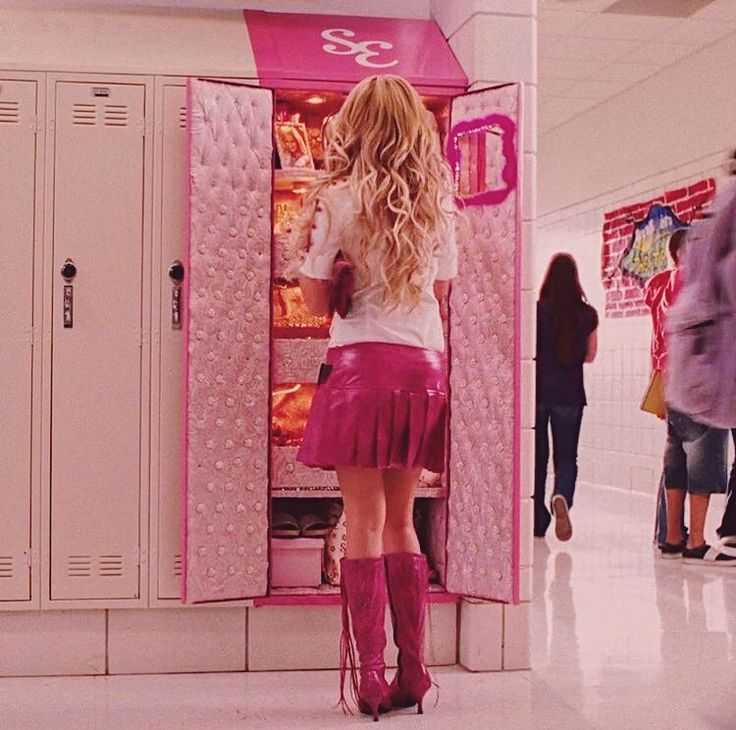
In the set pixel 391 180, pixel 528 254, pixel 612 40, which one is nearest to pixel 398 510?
pixel 391 180

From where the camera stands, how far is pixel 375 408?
3.14 meters

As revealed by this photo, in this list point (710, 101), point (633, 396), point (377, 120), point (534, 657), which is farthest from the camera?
point (633, 396)

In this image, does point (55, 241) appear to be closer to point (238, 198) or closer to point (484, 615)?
point (238, 198)

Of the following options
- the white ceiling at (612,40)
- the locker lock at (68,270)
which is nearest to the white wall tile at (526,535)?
the locker lock at (68,270)

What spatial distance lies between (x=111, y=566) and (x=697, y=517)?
3.52 metres

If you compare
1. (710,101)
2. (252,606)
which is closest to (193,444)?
(252,606)

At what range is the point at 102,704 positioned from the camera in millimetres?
3344

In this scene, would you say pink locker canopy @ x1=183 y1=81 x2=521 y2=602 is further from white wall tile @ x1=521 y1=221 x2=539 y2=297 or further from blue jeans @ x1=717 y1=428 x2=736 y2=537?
blue jeans @ x1=717 y1=428 x2=736 y2=537

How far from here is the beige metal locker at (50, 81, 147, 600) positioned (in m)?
3.67

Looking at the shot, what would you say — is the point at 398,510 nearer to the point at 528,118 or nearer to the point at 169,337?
the point at 169,337

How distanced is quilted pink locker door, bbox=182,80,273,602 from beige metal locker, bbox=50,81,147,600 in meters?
0.21

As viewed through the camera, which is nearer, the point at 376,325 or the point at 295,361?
the point at 376,325

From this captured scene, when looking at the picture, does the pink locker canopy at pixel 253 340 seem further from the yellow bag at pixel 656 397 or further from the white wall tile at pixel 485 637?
the yellow bag at pixel 656 397

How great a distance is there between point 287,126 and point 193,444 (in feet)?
3.81
